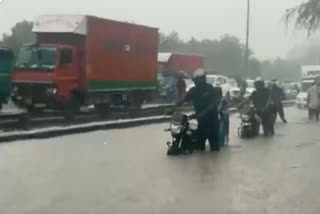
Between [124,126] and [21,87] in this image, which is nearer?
[124,126]

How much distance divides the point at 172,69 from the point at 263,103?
2308cm

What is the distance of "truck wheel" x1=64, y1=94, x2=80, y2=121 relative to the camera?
976 inches

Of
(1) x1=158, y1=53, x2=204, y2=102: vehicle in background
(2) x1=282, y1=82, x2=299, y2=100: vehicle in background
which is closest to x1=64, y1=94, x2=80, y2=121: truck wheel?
(1) x1=158, y1=53, x2=204, y2=102: vehicle in background

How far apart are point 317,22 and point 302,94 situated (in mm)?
3825

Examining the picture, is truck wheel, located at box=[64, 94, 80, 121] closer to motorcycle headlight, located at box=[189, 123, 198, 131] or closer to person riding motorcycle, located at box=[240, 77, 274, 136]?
person riding motorcycle, located at box=[240, 77, 274, 136]

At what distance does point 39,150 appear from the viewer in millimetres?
15320

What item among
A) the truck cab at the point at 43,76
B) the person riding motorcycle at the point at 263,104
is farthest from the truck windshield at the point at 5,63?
the person riding motorcycle at the point at 263,104

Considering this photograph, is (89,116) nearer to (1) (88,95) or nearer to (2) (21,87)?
(1) (88,95)

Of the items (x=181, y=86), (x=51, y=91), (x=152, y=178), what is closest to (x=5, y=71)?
(x=51, y=91)

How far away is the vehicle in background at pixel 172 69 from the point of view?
39366 mm

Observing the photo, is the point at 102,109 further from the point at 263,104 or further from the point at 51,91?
the point at 263,104

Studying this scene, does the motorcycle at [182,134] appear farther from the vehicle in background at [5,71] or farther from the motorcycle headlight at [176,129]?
the vehicle in background at [5,71]

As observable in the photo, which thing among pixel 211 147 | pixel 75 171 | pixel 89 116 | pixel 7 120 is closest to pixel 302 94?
pixel 89 116

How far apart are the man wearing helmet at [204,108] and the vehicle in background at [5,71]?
10522 millimetres
